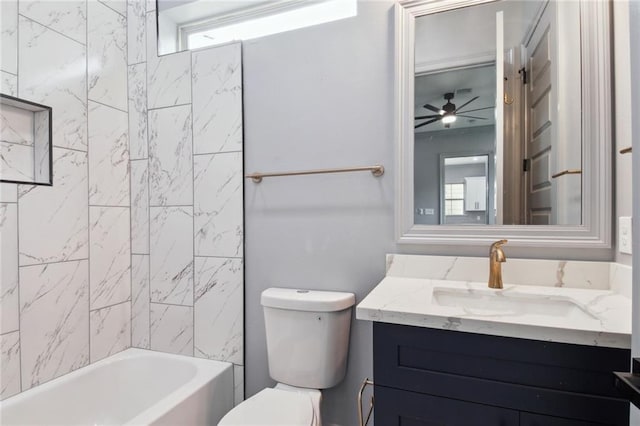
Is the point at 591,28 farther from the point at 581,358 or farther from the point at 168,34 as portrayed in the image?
the point at 168,34

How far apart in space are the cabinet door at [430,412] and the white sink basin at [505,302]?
291mm

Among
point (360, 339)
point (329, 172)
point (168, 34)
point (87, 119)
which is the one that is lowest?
point (360, 339)

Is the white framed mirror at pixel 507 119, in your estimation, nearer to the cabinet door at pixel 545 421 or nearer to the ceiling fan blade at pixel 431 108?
the ceiling fan blade at pixel 431 108

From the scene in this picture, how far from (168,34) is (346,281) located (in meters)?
1.69

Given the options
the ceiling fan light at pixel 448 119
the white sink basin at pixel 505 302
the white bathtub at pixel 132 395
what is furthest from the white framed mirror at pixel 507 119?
the white bathtub at pixel 132 395

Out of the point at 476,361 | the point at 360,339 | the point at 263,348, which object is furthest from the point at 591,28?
the point at 263,348

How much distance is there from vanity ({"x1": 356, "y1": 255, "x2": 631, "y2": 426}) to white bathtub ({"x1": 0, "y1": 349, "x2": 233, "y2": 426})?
0.90m

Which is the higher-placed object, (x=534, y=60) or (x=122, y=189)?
(x=534, y=60)

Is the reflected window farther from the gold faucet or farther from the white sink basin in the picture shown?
the white sink basin

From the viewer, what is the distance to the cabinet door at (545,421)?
0.84 metres

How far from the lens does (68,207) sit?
1.66 metres

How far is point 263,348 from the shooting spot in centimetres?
174

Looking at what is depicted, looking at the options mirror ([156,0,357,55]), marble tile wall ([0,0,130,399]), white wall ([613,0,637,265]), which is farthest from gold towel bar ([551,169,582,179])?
marble tile wall ([0,0,130,399])

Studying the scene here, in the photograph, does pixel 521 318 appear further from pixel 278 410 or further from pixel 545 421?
pixel 278 410
